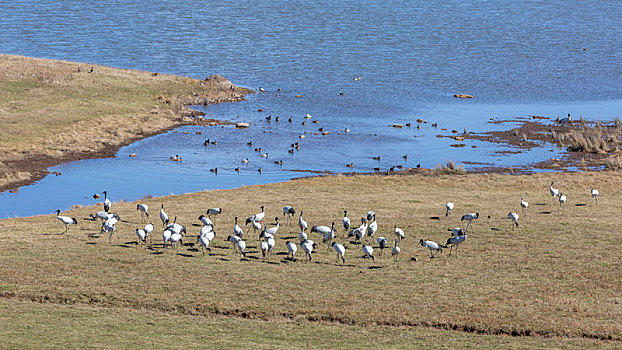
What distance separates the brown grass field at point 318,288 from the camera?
29641mm

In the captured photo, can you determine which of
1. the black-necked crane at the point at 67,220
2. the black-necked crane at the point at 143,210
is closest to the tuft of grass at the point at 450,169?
the black-necked crane at the point at 143,210

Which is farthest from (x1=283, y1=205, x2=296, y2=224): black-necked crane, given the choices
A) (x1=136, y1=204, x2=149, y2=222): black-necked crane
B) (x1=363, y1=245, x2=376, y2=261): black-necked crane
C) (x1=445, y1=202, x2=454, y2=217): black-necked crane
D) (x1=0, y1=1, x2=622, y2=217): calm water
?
(x1=0, y1=1, x2=622, y2=217): calm water

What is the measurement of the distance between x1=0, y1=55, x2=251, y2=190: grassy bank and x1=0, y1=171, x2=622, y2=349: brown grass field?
2435 centimetres

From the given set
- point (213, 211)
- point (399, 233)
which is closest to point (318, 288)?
point (399, 233)

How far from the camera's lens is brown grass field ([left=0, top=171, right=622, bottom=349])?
2964 centimetres

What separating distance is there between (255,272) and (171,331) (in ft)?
24.9

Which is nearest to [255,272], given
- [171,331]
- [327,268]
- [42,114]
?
[327,268]

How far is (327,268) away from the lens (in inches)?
1480

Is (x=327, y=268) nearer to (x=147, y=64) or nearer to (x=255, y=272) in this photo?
(x=255, y=272)

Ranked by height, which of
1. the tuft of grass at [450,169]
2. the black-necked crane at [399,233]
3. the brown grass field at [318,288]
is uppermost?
the tuft of grass at [450,169]

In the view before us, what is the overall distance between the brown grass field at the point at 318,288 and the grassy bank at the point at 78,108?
24.3m

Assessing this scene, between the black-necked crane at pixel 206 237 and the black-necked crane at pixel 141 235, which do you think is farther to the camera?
the black-necked crane at pixel 141 235

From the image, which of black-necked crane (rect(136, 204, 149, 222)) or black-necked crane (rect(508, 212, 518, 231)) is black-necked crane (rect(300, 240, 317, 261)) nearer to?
black-necked crane (rect(136, 204, 149, 222))

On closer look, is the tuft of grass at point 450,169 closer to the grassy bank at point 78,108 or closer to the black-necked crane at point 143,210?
the black-necked crane at point 143,210
